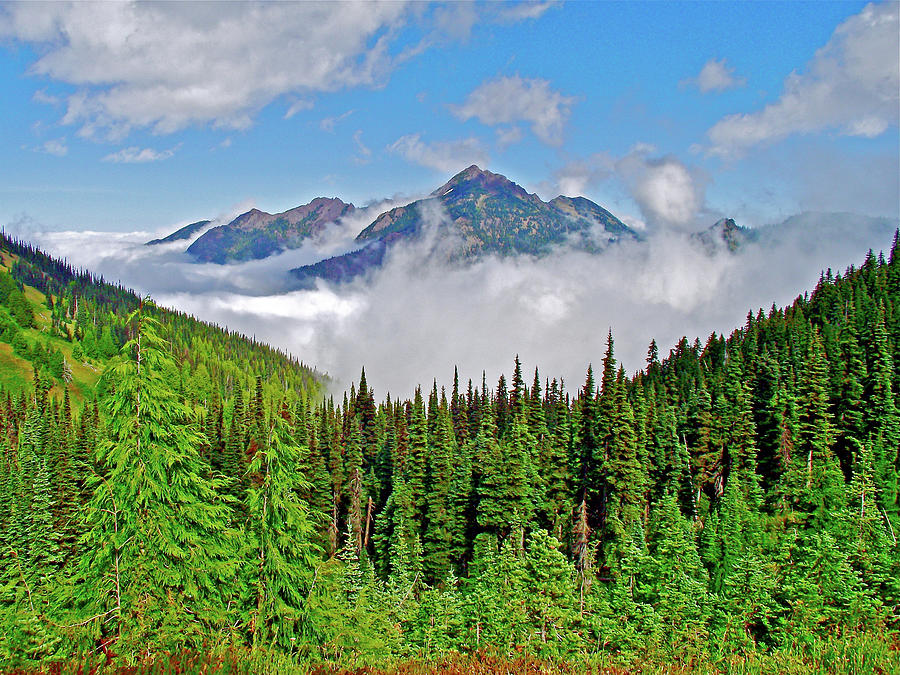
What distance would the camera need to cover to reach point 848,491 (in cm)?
4594

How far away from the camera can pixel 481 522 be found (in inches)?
2175

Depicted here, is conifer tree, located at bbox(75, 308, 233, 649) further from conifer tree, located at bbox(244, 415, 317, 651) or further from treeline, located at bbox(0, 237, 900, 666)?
conifer tree, located at bbox(244, 415, 317, 651)

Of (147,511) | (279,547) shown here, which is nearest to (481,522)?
(279,547)

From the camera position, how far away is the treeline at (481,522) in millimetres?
17641

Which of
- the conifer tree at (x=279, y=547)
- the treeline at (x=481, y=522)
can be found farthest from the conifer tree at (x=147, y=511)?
the conifer tree at (x=279, y=547)

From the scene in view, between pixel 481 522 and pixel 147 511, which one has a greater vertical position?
pixel 147 511

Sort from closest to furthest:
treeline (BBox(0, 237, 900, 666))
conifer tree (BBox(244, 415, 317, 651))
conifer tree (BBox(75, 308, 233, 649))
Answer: conifer tree (BBox(75, 308, 233, 649)) → treeline (BBox(0, 237, 900, 666)) → conifer tree (BBox(244, 415, 317, 651))

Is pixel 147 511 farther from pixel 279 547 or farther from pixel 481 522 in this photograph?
pixel 481 522

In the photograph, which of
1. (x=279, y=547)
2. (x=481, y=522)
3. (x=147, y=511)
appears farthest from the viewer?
(x=481, y=522)

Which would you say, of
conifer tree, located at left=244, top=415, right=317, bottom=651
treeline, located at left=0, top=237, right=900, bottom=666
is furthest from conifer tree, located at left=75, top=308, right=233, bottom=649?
conifer tree, located at left=244, top=415, right=317, bottom=651

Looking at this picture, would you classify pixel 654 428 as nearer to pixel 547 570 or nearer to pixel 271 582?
pixel 547 570

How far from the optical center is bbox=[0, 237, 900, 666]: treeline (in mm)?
17641

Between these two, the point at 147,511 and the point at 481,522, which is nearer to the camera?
the point at 147,511

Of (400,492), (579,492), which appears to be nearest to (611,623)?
(579,492)
